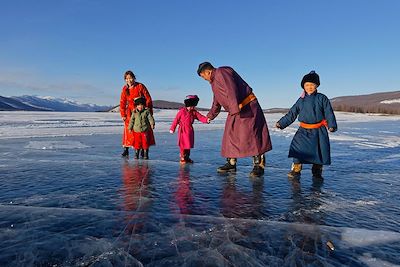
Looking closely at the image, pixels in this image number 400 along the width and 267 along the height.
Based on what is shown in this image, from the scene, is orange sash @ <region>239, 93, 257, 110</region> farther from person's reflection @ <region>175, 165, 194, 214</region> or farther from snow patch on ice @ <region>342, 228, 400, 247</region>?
snow patch on ice @ <region>342, 228, 400, 247</region>

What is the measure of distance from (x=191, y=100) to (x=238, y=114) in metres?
2.17

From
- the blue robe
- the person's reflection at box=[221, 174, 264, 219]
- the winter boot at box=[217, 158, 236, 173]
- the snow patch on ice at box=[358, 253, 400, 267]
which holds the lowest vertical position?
the snow patch on ice at box=[358, 253, 400, 267]

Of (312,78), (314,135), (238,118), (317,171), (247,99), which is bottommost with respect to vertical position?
(317,171)

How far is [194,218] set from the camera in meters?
2.89

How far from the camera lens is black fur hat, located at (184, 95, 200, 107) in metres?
6.71

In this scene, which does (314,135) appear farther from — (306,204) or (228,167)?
(306,204)

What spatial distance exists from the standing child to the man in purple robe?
2.44 m

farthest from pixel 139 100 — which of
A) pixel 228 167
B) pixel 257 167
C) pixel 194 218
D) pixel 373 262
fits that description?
pixel 373 262

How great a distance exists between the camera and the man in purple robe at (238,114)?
465 cm

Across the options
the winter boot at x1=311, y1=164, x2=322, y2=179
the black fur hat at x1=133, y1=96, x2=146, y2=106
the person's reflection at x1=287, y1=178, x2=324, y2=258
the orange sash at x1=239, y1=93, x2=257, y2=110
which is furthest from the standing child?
the person's reflection at x1=287, y1=178, x2=324, y2=258

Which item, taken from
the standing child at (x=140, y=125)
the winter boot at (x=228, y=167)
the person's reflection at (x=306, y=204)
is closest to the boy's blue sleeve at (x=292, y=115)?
the winter boot at (x=228, y=167)

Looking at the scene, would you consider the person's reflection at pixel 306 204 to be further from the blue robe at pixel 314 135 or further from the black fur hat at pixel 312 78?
the black fur hat at pixel 312 78

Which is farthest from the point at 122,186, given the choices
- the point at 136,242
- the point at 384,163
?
the point at 384,163

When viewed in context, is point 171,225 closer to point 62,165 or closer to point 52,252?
point 52,252
